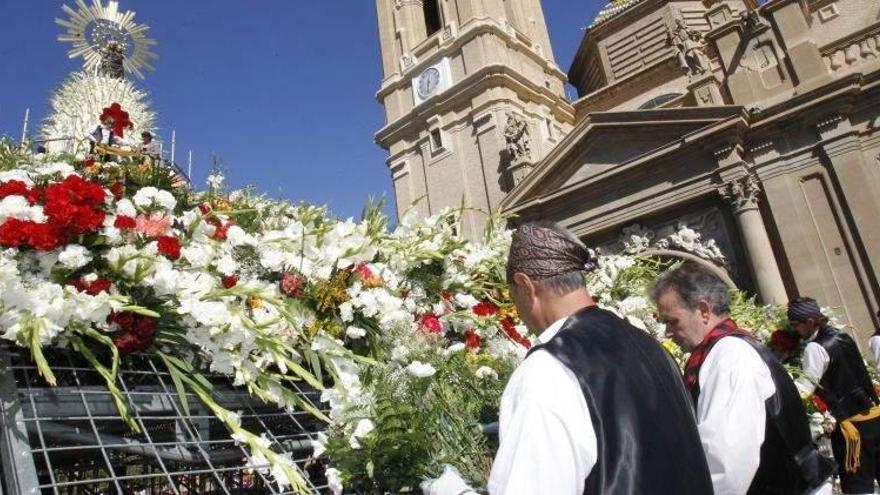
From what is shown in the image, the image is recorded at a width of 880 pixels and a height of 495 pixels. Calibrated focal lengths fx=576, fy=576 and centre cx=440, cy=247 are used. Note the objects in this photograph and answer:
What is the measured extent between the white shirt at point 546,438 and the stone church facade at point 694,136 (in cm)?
1184

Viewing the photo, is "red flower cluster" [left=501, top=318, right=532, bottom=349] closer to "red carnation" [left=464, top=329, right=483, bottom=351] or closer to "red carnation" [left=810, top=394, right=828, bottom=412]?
"red carnation" [left=464, top=329, right=483, bottom=351]

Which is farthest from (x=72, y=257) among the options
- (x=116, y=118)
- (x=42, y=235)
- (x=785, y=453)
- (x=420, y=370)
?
(x=785, y=453)

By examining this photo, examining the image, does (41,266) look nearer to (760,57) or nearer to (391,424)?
(391,424)

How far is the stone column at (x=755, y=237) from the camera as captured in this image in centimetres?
1273

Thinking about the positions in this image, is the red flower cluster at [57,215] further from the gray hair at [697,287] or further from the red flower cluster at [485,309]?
the gray hair at [697,287]

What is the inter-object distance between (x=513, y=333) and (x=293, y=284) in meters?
1.49

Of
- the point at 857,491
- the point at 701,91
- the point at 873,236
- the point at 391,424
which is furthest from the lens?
the point at 701,91

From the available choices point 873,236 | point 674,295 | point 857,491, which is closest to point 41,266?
point 674,295

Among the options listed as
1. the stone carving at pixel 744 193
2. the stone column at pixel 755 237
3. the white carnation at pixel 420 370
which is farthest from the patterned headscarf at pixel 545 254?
the stone carving at pixel 744 193

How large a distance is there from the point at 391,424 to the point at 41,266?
145 centimetres

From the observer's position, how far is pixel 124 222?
7.86 feet

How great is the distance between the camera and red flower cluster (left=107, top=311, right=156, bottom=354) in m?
2.13

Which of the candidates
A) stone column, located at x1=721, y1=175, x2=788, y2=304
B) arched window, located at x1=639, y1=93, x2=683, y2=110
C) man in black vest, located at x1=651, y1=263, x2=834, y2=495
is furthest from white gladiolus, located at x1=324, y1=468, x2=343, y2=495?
arched window, located at x1=639, y1=93, x2=683, y2=110

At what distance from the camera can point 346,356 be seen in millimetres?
2682
